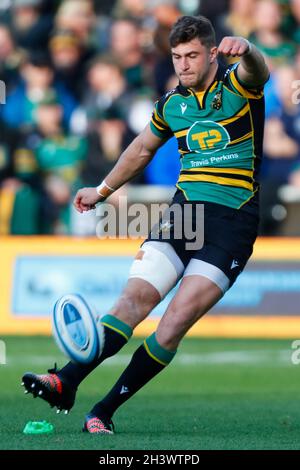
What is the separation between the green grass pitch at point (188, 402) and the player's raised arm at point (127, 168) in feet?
5.03

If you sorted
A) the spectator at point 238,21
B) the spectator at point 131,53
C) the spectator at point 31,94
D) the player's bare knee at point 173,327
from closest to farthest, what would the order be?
the player's bare knee at point 173,327, the spectator at point 238,21, the spectator at point 131,53, the spectator at point 31,94

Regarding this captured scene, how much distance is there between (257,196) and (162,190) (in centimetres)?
694

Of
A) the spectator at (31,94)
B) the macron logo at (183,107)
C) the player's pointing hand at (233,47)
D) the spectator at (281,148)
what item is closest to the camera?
the player's pointing hand at (233,47)

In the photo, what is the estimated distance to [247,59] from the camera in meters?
6.64

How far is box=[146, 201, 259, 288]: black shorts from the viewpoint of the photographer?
274 inches

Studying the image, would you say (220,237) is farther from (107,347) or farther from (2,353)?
(2,353)

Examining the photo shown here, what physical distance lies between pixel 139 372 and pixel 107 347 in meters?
0.27

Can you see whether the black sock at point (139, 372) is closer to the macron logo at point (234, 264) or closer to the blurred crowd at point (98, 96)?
the macron logo at point (234, 264)

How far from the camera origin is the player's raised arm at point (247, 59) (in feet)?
20.8

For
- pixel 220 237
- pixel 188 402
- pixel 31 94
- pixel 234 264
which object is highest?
pixel 31 94

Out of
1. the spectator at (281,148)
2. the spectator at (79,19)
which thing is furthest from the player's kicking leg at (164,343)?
the spectator at (79,19)

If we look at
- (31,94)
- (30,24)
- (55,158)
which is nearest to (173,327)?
(55,158)

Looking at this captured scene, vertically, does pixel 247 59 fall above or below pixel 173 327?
above

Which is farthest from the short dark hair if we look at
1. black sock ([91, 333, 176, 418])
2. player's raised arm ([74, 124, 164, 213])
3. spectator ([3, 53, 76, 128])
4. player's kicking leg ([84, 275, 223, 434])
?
spectator ([3, 53, 76, 128])
